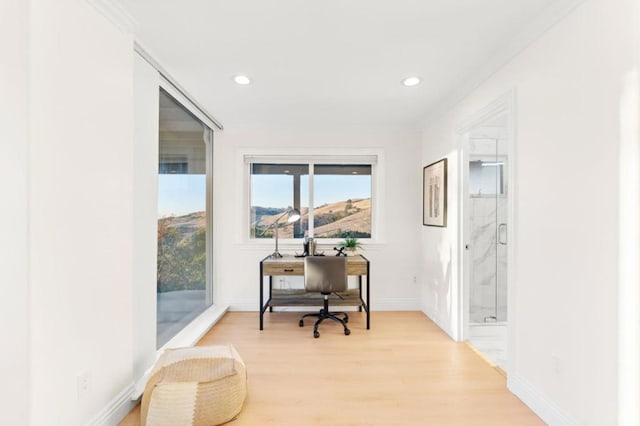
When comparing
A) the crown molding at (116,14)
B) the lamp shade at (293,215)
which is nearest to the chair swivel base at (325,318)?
the lamp shade at (293,215)

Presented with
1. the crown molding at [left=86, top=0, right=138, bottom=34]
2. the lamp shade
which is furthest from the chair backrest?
the crown molding at [left=86, top=0, right=138, bottom=34]

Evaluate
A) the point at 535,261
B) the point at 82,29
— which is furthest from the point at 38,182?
the point at 535,261

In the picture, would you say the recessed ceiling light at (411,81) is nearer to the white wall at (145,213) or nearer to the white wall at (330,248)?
the white wall at (330,248)

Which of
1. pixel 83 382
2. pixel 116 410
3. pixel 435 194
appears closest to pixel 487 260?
pixel 435 194

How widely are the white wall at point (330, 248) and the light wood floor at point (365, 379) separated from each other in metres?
0.57

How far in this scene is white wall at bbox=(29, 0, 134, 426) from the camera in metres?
1.36

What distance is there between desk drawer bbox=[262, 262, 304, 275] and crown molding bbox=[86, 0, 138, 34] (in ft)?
7.97

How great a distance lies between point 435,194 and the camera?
3.58 meters

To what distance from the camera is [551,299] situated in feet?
6.03

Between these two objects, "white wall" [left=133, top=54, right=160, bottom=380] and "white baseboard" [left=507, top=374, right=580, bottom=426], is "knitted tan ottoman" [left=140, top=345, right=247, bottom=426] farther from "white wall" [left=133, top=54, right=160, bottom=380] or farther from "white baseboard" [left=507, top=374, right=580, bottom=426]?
"white baseboard" [left=507, top=374, right=580, bottom=426]

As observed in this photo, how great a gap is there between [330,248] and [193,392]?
255cm

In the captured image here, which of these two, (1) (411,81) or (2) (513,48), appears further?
(1) (411,81)

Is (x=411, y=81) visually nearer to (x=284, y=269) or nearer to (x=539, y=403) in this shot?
(x=284, y=269)

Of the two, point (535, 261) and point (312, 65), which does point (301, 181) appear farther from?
point (535, 261)
